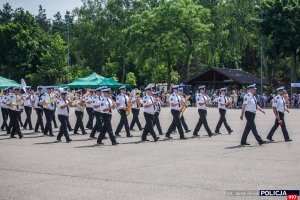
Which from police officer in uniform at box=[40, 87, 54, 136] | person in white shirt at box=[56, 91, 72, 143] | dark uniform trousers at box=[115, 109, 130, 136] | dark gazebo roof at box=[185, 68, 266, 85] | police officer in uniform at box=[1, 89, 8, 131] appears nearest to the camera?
person in white shirt at box=[56, 91, 72, 143]

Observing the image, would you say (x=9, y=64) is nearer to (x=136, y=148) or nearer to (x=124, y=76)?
(x=124, y=76)

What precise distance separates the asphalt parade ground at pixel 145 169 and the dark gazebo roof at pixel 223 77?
124 ft

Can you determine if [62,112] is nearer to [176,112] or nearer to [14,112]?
[14,112]

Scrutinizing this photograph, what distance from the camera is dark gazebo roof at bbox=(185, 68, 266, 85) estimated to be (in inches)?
2162

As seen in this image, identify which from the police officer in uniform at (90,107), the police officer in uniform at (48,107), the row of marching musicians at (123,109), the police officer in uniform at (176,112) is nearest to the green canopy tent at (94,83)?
the row of marching musicians at (123,109)

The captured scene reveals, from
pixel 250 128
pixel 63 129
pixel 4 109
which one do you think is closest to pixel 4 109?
pixel 4 109

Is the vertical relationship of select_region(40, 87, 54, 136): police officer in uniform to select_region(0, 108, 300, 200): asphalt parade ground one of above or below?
above

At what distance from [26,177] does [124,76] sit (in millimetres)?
72029

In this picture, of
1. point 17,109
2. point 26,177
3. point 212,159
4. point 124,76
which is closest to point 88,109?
point 17,109

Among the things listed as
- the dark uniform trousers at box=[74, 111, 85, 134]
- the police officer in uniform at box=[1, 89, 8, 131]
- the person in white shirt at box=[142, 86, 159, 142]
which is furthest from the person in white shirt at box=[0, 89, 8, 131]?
the person in white shirt at box=[142, 86, 159, 142]

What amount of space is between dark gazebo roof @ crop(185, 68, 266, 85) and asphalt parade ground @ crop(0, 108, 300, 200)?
1490 inches

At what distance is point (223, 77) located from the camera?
58031 mm

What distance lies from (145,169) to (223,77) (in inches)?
1878

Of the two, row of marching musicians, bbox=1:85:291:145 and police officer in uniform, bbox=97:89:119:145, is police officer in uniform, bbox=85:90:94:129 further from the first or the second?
police officer in uniform, bbox=97:89:119:145
